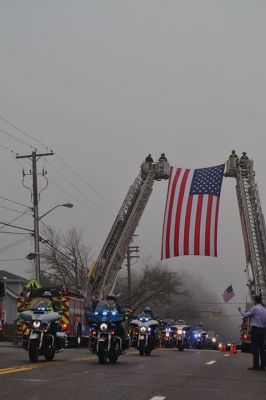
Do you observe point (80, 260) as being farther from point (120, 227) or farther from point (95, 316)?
point (95, 316)

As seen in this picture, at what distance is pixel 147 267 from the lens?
6406 cm

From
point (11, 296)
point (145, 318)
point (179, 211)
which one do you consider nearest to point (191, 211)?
point (179, 211)

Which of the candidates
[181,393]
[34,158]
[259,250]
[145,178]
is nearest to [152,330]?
[181,393]

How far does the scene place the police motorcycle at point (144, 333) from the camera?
19719 millimetres

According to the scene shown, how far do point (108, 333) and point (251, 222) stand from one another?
19.2 m

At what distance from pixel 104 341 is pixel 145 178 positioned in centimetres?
2072

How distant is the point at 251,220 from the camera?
32.9 metres

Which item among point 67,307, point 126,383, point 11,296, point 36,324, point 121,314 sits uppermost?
point 11,296

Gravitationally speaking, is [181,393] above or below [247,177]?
below

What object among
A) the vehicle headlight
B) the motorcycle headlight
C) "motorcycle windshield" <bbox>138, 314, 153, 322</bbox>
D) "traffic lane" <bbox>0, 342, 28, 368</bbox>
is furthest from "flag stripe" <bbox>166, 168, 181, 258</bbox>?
the motorcycle headlight

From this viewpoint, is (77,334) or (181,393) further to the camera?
(77,334)

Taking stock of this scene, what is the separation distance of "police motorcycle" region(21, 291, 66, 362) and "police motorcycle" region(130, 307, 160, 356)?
453 cm

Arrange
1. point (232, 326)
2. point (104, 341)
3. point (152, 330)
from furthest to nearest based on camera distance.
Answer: point (232, 326)
point (152, 330)
point (104, 341)

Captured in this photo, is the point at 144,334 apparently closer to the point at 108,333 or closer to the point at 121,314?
the point at 121,314
